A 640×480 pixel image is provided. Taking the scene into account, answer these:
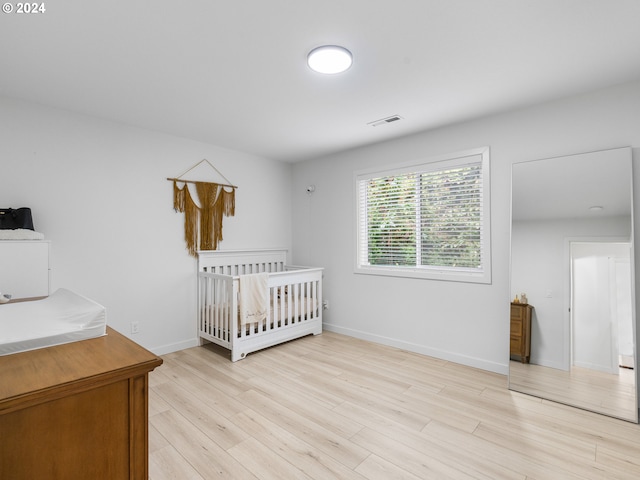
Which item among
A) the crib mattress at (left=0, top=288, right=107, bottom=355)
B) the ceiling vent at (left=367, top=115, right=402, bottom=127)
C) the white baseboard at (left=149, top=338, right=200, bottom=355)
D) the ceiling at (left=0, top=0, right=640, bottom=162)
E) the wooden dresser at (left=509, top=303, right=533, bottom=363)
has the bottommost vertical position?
the white baseboard at (left=149, top=338, right=200, bottom=355)

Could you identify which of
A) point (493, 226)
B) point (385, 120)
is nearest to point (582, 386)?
point (493, 226)

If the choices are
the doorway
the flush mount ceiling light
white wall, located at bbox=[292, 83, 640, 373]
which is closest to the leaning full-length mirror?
the doorway

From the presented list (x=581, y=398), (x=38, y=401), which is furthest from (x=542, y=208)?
(x=38, y=401)

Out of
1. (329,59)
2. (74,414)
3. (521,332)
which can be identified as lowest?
(521,332)

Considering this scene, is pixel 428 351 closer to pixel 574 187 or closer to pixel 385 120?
pixel 574 187

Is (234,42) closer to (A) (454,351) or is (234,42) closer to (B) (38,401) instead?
(B) (38,401)

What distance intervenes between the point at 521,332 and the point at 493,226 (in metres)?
0.93

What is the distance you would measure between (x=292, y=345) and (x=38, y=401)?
9.85 feet

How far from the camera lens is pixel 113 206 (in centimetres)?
310

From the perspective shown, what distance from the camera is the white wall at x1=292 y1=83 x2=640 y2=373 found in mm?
2500

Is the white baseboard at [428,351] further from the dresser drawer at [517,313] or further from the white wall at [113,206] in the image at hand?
the white wall at [113,206]

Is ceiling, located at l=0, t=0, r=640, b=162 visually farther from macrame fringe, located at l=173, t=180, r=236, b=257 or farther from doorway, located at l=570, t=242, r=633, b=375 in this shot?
doorway, located at l=570, t=242, r=633, b=375

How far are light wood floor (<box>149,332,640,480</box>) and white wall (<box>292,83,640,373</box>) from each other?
395 millimetres

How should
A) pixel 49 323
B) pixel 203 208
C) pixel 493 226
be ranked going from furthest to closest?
pixel 203 208 → pixel 493 226 → pixel 49 323
